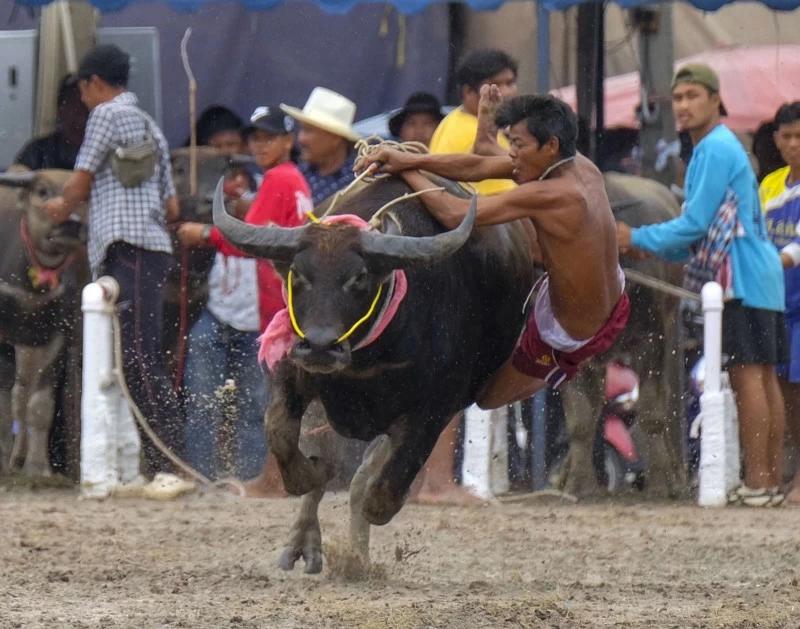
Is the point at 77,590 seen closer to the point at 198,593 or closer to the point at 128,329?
the point at 198,593

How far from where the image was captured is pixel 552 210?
652 cm

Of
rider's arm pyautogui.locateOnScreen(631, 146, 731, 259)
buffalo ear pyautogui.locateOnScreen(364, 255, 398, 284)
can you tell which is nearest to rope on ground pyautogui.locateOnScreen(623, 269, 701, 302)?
rider's arm pyautogui.locateOnScreen(631, 146, 731, 259)

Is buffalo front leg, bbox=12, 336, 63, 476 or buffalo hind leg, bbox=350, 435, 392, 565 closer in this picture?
buffalo hind leg, bbox=350, 435, 392, 565

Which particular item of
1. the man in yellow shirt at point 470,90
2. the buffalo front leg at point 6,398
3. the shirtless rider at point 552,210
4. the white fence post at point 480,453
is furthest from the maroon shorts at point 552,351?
the buffalo front leg at point 6,398

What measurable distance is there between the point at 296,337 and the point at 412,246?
49cm

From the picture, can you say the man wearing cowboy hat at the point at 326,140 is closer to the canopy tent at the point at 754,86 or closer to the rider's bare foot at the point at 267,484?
the rider's bare foot at the point at 267,484

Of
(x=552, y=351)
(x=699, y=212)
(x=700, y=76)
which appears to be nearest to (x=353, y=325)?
(x=552, y=351)

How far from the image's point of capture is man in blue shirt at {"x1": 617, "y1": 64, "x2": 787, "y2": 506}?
862 cm

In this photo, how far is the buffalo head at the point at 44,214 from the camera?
9.41m

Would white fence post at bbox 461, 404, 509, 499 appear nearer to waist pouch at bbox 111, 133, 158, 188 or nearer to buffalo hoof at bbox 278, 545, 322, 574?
waist pouch at bbox 111, 133, 158, 188

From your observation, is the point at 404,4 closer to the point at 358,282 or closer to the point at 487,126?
the point at 487,126

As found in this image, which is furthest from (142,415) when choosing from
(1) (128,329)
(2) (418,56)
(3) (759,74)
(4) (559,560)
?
(3) (759,74)

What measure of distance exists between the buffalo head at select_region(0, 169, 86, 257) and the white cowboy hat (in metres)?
1.30

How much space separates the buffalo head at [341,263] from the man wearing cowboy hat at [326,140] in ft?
9.26
